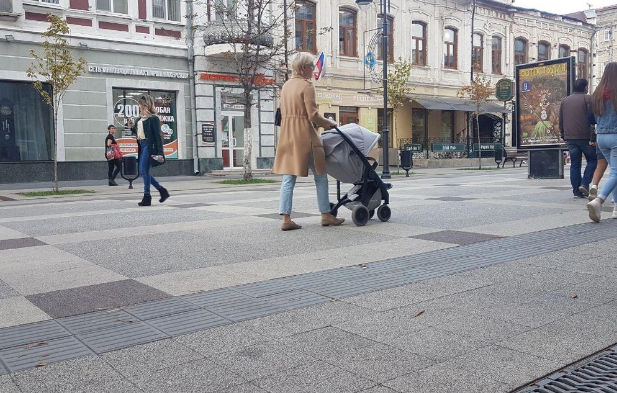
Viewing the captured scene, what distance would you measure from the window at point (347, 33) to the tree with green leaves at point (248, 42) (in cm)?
421

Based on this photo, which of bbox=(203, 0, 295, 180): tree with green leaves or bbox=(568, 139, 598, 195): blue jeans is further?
bbox=(203, 0, 295, 180): tree with green leaves

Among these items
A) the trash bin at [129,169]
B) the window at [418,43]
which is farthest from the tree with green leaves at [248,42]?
the window at [418,43]

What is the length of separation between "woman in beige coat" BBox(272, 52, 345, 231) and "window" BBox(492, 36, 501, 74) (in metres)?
34.6

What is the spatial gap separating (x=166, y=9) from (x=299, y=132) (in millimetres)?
18524

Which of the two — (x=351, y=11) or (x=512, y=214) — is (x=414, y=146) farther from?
(x=512, y=214)

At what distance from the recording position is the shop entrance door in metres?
26.4

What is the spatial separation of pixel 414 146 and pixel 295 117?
85.6 feet

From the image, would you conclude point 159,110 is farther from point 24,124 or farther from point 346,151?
point 346,151

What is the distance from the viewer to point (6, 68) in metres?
20.0

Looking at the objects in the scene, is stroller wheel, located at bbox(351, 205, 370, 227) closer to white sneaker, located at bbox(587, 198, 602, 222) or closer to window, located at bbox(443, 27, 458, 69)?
white sneaker, located at bbox(587, 198, 602, 222)

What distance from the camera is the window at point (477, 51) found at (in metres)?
37.9

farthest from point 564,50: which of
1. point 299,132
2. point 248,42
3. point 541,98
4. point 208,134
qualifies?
point 299,132

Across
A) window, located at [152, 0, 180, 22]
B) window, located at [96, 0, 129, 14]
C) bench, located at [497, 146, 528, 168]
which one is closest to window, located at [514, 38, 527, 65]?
bench, located at [497, 146, 528, 168]

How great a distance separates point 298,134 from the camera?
7.64m
